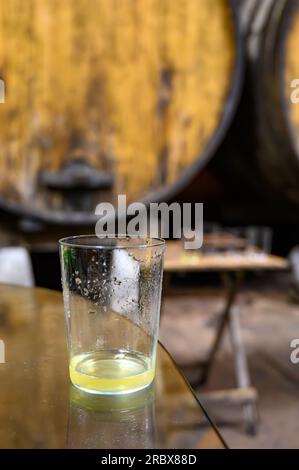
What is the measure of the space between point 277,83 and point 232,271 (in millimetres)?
652

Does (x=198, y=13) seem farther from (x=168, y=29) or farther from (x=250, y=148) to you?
(x=250, y=148)

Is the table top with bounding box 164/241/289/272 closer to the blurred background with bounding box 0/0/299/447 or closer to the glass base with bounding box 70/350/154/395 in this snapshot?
the blurred background with bounding box 0/0/299/447

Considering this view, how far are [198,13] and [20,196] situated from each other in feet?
1.77

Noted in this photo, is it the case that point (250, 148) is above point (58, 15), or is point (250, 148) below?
below

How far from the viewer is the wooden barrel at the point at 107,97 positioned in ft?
3.64

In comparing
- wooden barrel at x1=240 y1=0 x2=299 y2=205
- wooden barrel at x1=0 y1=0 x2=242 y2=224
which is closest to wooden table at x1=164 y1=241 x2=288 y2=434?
wooden barrel at x1=240 y1=0 x2=299 y2=205

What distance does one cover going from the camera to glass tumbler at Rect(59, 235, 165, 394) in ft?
1.23

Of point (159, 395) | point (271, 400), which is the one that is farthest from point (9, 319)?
point (271, 400)

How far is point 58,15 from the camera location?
3.65 feet

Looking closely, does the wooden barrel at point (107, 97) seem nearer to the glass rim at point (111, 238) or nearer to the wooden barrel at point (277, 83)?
the wooden barrel at point (277, 83)

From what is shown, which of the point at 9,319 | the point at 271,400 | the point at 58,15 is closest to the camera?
the point at 9,319

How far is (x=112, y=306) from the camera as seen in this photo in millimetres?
389

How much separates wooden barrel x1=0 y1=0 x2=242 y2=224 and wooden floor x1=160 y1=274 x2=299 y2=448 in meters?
0.64
